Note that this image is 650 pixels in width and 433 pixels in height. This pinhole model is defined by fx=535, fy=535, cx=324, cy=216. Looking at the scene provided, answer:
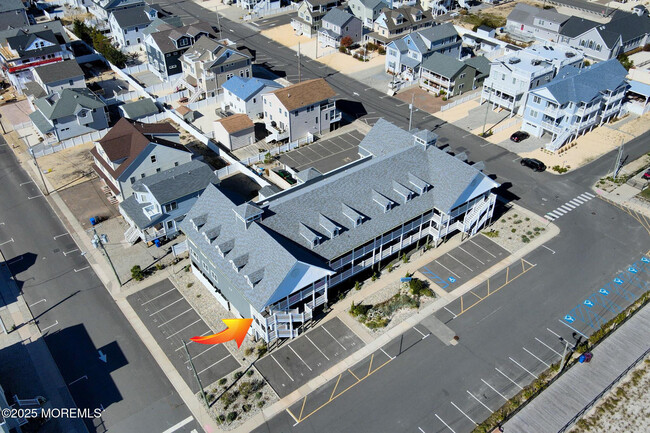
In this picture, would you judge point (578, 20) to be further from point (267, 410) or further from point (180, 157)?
point (267, 410)

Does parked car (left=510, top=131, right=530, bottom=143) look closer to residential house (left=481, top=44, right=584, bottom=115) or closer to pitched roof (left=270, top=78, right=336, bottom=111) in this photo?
residential house (left=481, top=44, right=584, bottom=115)

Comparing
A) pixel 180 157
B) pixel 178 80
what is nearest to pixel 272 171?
pixel 180 157

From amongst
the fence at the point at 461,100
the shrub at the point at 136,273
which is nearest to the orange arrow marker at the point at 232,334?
the shrub at the point at 136,273

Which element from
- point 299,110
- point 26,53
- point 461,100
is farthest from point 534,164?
point 26,53

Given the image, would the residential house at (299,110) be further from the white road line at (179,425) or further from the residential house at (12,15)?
the residential house at (12,15)

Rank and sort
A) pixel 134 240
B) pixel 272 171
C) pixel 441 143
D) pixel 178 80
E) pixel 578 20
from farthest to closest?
pixel 578 20 → pixel 178 80 → pixel 441 143 → pixel 272 171 → pixel 134 240

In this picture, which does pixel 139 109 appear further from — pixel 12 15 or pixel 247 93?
pixel 12 15

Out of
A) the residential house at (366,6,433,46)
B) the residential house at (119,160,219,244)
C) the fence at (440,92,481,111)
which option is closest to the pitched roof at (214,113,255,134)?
the residential house at (119,160,219,244)
